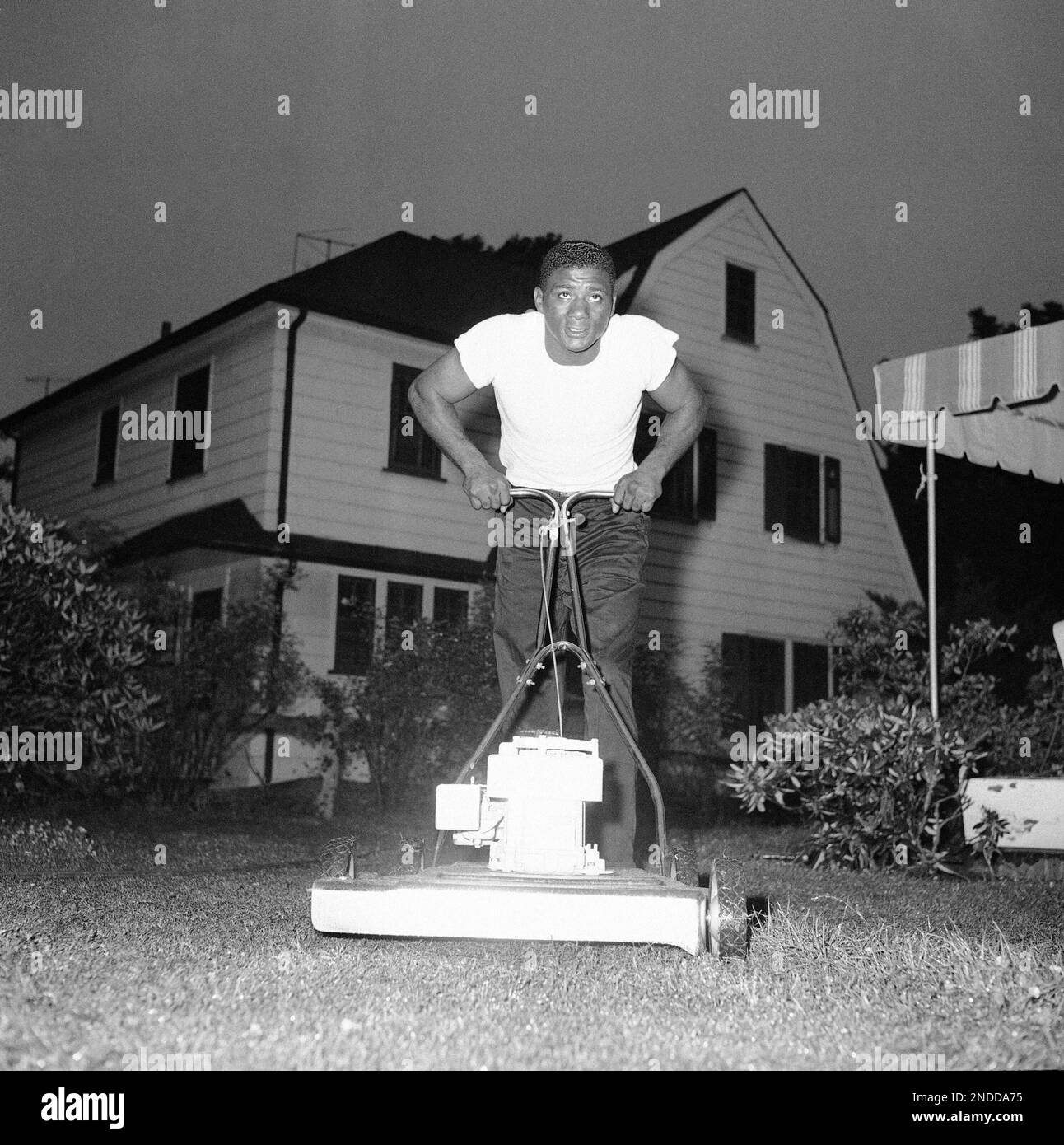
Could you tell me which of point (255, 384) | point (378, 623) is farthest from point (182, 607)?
point (255, 384)

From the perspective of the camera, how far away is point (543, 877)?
12.2ft

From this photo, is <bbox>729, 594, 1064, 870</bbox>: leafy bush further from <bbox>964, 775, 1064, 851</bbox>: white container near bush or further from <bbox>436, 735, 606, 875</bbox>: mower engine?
<bbox>436, 735, 606, 875</bbox>: mower engine

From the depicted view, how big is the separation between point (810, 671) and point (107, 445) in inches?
370

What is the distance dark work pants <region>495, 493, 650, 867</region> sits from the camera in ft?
14.8

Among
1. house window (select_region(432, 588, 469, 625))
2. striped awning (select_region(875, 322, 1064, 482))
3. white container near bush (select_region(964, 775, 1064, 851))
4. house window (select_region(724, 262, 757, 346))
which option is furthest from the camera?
house window (select_region(724, 262, 757, 346))

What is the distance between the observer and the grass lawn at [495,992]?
8.57 feet

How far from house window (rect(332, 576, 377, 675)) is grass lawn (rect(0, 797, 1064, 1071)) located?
8.83 metres

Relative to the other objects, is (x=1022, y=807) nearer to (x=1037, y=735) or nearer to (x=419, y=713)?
(x=1037, y=735)

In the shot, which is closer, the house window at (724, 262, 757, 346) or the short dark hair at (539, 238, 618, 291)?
the short dark hair at (539, 238, 618, 291)

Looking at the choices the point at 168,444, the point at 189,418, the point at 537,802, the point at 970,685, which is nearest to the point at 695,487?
the point at 189,418

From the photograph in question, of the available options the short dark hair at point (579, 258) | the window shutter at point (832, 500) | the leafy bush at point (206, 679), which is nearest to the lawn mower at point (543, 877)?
the short dark hair at point (579, 258)

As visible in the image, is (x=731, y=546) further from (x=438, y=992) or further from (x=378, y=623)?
(x=438, y=992)

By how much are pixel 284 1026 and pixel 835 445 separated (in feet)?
54.5

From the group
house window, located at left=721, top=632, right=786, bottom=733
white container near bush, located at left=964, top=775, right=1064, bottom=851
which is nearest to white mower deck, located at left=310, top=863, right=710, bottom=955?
white container near bush, located at left=964, top=775, right=1064, bottom=851
